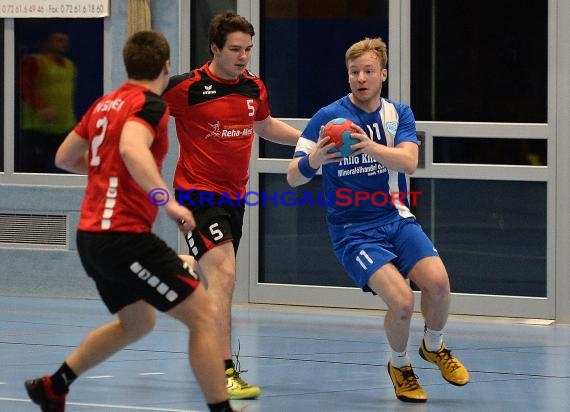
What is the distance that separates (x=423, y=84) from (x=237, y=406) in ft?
14.3

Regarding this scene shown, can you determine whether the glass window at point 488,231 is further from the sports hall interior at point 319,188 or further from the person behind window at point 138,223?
the person behind window at point 138,223

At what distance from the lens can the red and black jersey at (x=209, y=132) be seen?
23.2 ft

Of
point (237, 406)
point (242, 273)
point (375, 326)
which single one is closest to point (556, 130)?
point (375, 326)

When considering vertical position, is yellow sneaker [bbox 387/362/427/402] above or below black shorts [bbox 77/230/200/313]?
below

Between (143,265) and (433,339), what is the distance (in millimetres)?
2030

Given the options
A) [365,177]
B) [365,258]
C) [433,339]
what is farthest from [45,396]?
[433,339]

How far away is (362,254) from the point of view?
22.2 feet

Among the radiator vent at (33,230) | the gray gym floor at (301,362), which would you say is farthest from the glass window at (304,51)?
the radiator vent at (33,230)

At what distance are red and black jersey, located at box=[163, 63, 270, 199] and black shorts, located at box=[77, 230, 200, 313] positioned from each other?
154 centimetres

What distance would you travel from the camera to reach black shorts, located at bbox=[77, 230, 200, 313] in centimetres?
550

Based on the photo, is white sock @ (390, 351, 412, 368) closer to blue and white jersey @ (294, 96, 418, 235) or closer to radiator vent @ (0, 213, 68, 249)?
blue and white jersey @ (294, 96, 418, 235)

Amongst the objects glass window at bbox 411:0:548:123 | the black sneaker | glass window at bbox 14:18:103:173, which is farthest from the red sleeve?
the black sneaker

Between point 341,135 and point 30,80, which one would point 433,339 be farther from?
point 30,80

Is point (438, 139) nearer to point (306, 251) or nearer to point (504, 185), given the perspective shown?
point (504, 185)
